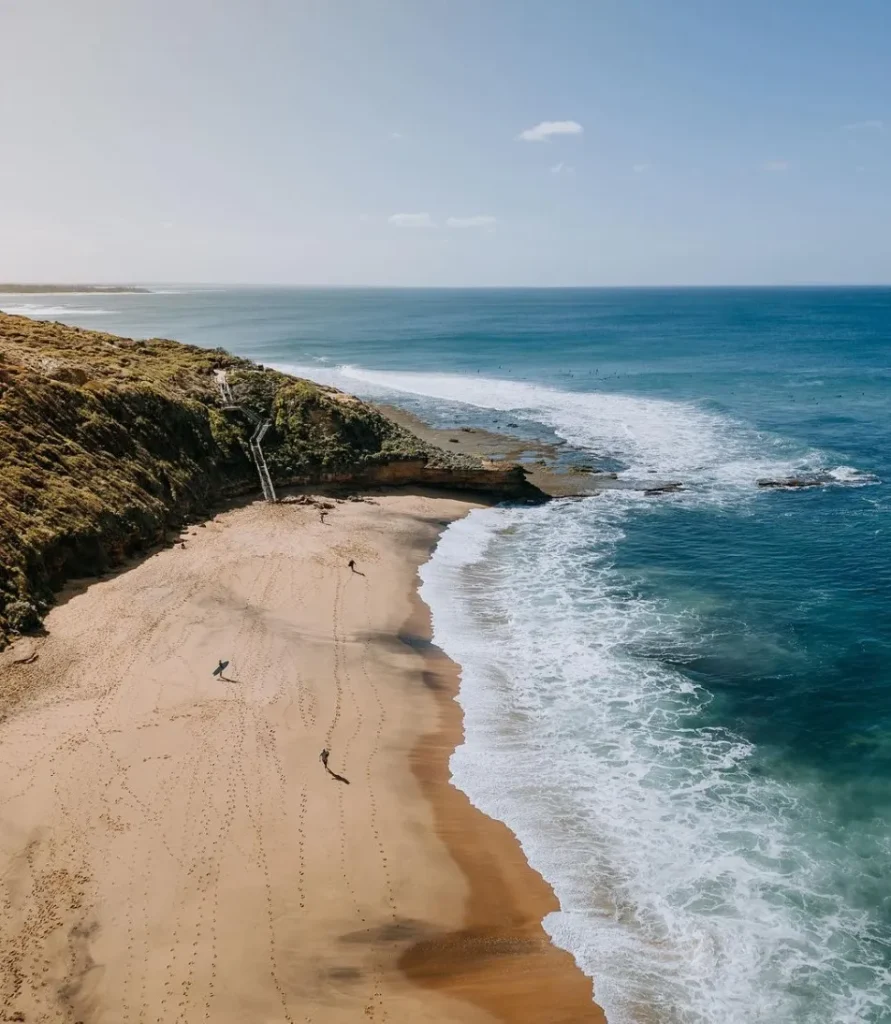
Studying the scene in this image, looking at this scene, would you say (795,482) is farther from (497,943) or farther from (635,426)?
(497,943)

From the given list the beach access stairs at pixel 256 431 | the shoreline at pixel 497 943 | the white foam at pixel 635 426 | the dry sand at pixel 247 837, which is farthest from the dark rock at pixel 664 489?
the shoreline at pixel 497 943

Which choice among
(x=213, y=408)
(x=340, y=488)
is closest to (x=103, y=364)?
(x=213, y=408)

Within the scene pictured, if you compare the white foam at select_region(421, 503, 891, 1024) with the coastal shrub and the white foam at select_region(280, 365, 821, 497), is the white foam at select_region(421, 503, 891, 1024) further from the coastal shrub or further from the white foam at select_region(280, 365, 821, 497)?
the white foam at select_region(280, 365, 821, 497)

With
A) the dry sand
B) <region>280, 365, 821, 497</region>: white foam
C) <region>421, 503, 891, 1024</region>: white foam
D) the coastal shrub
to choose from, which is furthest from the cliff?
<region>421, 503, 891, 1024</region>: white foam

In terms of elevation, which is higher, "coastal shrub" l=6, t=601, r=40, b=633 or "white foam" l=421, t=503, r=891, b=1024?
"coastal shrub" l=6, t=601, r=40, b=633

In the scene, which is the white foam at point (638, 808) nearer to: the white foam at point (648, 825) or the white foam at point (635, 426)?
the white foam at point (648, 825)

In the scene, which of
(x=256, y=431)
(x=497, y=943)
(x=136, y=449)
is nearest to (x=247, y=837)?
(x=497, y=943)
